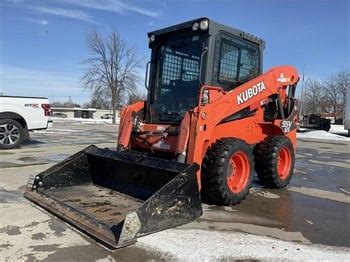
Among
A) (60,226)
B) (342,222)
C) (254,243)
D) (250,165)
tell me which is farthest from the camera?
(250,165)

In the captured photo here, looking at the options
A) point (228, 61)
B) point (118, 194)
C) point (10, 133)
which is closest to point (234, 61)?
point (228, 61)

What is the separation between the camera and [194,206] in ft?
16.0

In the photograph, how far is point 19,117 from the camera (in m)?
12.3

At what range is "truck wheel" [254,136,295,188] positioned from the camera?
684cm

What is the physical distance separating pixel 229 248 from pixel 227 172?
169 cm

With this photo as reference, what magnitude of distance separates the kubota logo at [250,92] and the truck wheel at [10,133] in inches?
335

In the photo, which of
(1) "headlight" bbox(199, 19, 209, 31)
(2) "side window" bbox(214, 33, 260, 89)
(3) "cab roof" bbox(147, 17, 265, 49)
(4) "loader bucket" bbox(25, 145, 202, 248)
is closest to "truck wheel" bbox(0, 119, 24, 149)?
(4) "loader bucket" bbox(25, 145, 202, 248)

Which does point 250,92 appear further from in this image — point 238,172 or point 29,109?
point 29,109

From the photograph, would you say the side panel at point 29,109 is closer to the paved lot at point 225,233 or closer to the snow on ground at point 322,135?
the paved lot at point 225,233

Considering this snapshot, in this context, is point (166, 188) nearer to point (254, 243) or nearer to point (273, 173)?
point (254, 243)

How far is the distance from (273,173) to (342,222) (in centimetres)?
170

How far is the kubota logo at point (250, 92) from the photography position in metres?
6.20

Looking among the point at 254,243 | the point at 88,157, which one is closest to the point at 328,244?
the point at 254,243

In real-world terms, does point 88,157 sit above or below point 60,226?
above
